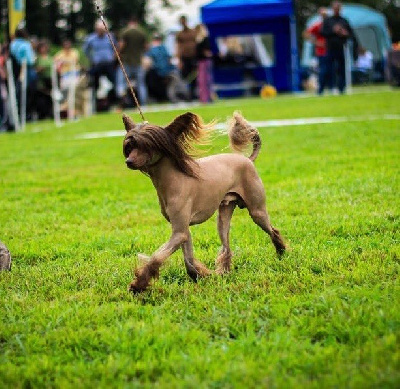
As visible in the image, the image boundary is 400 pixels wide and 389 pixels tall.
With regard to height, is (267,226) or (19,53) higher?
(19,53)

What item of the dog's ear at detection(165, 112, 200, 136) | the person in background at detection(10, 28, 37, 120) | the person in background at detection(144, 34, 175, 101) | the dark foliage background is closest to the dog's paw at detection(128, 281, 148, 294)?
the dog's ear at detection(165, 112, 200, 136)

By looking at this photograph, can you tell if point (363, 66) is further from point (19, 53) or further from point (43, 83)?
point (19, 53)

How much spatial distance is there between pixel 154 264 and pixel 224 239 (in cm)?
81

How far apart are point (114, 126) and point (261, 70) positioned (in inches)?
559

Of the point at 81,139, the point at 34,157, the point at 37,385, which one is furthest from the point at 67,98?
the point at 37,385

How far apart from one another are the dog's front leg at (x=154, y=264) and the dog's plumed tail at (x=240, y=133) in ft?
3.22

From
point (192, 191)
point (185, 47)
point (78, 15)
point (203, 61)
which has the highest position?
point (78, 15)

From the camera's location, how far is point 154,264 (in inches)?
161

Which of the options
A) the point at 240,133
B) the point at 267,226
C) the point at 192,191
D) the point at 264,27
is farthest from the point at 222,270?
the point at 264,27

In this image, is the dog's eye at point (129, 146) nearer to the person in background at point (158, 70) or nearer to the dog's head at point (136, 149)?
the dog's head at point (136, 149)

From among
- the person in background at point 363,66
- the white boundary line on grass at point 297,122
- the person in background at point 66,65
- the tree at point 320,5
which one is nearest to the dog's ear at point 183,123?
the white boundary line on grass at point 297,122

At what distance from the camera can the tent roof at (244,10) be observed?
2823 centimetres

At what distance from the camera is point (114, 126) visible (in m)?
17.2

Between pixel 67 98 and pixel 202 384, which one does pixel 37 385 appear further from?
pixel 67 98
